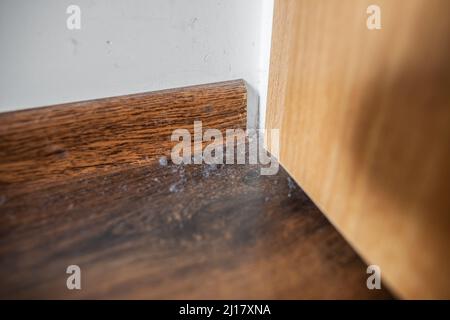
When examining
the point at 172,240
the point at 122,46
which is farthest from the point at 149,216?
the point at 122,46

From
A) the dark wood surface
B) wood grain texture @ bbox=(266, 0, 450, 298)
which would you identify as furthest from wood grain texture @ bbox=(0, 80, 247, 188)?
wood grain texture @ bbox=(266, 0, 450, 298)

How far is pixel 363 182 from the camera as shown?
383mm

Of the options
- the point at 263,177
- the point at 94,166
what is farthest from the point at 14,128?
the point at 263,177

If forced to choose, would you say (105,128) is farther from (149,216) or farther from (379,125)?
(379,125)

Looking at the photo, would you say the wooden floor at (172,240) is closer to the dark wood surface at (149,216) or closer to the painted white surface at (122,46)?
the dark wood surface at (149,216)

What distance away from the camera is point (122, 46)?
46cm

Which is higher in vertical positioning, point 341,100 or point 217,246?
point 341,100

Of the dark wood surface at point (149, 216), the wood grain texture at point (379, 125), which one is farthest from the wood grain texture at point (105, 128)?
the wood grain texture at point (379, 125)

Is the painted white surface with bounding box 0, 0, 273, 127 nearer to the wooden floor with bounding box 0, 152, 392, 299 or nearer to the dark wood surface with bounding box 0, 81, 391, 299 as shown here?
the dark wood surface with bounding box 0, 81, 391, 299

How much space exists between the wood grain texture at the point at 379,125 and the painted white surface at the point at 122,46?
75mm

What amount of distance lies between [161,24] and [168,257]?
313 millimetres
